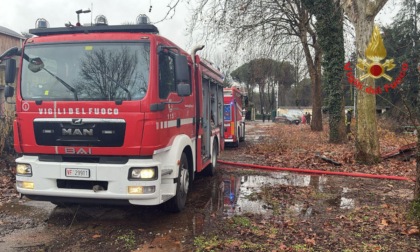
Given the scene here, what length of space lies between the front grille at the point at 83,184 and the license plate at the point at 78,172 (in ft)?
0.45

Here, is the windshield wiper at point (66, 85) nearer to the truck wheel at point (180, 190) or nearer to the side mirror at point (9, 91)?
the side mirror at point (9, 91)

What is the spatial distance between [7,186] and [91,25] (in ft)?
14.5

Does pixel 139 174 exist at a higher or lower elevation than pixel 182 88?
lower

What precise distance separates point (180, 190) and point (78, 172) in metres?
1.64

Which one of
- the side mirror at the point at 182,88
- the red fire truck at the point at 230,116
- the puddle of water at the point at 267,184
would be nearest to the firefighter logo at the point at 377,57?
the puddle of water at the point at 267,184

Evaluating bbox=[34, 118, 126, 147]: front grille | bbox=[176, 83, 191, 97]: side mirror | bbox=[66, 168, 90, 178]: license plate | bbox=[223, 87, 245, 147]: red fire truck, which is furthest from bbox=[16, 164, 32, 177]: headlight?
bbox=[223, 87, 245, 147]: red fire truck

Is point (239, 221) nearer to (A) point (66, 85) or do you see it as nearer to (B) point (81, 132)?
(B) point (81, 132)

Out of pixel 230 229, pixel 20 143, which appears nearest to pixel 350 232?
pixel 230 229

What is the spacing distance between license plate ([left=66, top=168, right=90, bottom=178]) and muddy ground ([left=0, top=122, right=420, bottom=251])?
31.9 inches

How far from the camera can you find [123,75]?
5.06 m

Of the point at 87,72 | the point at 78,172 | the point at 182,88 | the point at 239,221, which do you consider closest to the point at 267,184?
the point at 239,221

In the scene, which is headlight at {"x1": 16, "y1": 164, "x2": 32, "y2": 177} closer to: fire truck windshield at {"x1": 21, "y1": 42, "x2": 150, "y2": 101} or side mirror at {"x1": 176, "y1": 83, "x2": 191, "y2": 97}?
fire truck windshield at {"x1": 21, "y1": 42, "x2": 150, "y2": 101}

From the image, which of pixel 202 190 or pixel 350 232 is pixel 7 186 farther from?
pixel 350 232

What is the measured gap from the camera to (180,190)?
588cm
